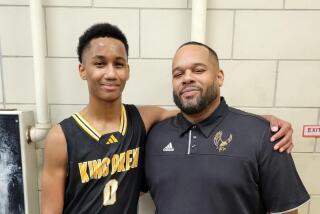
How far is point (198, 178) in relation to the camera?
91 centimetres

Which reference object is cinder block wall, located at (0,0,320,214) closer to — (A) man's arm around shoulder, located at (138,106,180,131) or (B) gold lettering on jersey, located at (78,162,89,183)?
(A) man's arm around shoulder, located at (138,106,180,131)

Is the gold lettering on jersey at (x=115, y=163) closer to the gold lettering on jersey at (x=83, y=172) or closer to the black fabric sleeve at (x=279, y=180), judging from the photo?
the gold lettering on jersey at (x=83, y=172)

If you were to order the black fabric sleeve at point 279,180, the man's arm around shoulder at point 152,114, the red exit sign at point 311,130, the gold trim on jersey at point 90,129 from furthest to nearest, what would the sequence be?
the red exit sign at point 311,130 < the man's arm around shoulder at point 152,114 < the gold trim on jersey at point 90,129 < the black fabric sleeve at point 279,180

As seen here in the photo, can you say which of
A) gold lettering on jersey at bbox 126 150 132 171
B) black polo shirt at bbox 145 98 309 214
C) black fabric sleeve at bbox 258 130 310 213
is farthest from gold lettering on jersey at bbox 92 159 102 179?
black fabric sleeve at bbox 258 130 310 213

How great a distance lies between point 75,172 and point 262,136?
0.69 meters

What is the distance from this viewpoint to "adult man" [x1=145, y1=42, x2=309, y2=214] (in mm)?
881

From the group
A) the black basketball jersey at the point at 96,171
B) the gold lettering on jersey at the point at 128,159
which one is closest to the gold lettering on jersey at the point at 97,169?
the black basketball jersey at the point at 96,171

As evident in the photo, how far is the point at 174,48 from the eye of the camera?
1.20 metres

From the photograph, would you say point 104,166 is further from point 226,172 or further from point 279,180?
point 279,180

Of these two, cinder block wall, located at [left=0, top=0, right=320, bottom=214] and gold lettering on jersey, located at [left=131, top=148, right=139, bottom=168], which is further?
cinder block wall, located at [left=0, top=0, right=320, bottom=214]

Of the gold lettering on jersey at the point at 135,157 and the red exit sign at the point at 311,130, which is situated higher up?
the red exit sign at the point at 311,130

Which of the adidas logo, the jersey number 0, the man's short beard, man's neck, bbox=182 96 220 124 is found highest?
the man's short beard

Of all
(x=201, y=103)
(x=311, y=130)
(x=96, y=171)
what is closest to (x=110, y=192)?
(x=96, y=171)

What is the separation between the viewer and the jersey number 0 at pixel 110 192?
0.95m
